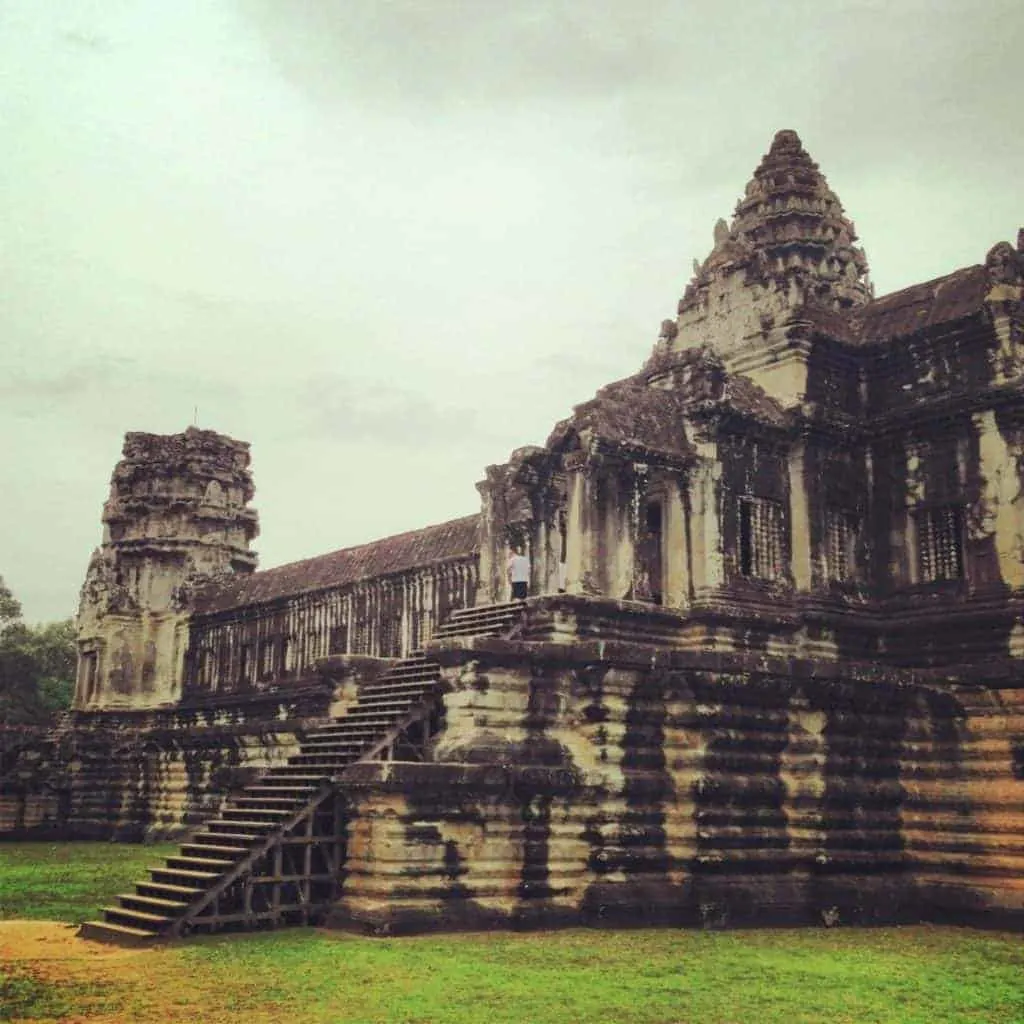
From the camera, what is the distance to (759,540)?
19.9 meters

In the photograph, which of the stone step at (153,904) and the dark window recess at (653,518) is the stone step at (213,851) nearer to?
the stone step at (153,904)

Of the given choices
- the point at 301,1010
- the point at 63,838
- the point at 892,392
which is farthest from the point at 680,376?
the point at 63,838

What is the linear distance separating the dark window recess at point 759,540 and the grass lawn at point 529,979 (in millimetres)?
5743

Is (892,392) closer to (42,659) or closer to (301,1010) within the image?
(301,1010)

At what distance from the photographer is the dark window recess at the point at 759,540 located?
64.5 ft

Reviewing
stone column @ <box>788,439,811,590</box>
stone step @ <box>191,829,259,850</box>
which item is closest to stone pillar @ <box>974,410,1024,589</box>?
stone column @ <box>788,439,811,590</box>

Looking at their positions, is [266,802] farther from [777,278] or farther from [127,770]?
[127,770]

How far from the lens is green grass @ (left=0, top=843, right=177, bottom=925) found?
688 inches

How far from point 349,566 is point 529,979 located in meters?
21.7

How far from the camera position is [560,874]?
15.6 meters

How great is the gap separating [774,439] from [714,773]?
604 centimetres

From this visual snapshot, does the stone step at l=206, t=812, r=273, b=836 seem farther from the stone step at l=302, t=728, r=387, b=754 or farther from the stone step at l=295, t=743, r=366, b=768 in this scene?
the stone step at l=302, t=728, r=387, b=754

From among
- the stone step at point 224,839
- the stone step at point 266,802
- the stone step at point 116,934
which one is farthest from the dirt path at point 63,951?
the stone step at point 266,802

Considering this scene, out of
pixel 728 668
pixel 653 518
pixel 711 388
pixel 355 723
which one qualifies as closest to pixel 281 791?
pixel 355 723
